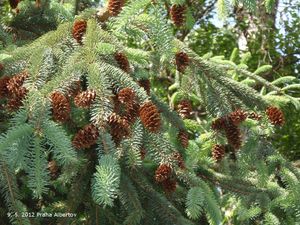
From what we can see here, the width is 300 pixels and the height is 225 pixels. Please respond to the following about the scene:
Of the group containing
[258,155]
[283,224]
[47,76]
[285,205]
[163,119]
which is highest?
[47,76]

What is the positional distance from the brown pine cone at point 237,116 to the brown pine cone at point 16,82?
0.75 meters

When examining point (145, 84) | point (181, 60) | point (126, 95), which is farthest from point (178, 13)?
point (126, 95)

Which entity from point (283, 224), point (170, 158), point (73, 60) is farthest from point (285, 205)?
point (73, 60)

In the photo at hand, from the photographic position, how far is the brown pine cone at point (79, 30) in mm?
2072

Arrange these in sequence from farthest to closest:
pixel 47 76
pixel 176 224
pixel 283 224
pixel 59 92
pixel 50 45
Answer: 1. pixel 283 224
2. pixel 176 224
3. pixel 50 45
4. pixel 47 76
5. pixel 59 92

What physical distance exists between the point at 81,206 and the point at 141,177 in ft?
1.00

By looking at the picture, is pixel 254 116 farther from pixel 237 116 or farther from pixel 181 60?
pixel 181 60

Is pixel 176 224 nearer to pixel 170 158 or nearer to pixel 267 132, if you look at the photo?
pixel 170 158

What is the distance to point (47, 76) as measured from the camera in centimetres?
189

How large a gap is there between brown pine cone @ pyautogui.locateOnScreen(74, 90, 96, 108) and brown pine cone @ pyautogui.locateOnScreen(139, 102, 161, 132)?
147mm

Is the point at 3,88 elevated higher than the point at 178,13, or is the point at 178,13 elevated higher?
the point at 178,13

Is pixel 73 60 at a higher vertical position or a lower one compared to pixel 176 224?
higher

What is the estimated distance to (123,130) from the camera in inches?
67.0

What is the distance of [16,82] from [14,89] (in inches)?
1.1
